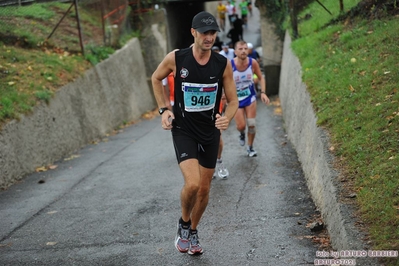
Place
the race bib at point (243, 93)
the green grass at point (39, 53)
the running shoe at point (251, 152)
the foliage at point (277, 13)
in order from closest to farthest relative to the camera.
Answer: the race bib at point (243, 93), the running shoe at point (251, 152), the green grass at point (39, 53), the foliage at point (277, 13)

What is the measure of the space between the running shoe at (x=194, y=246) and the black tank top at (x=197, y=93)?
3.06 ft

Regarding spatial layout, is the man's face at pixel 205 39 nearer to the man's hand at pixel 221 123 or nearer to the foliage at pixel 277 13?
the man's hand at pixel 221 123

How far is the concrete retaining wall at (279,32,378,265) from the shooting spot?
560cm

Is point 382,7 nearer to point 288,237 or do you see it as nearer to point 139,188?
point 139,188

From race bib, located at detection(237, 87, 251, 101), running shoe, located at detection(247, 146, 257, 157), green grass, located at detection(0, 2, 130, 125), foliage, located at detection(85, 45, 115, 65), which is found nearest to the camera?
race bib, located at detection(237, 87, 251, 101)

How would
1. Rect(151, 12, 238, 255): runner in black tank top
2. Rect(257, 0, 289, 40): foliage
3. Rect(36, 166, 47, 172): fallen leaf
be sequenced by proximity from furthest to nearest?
Answer: 1. Rect(257, 0, 289, 40): foliage
2. Rect(36, 166, 47, 172): fallen leaf
3. Rect(151, 12, 238, 255): runner in black tank top

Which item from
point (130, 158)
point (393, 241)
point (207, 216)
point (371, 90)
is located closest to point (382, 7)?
point (371, 90)

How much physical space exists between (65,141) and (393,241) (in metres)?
9.98

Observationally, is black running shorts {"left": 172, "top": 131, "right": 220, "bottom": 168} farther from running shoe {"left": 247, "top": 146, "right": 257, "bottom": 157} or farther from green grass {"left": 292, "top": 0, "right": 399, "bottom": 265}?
running shoe {"left": 247, "top": 146, "right": 257, "bottom": 157}

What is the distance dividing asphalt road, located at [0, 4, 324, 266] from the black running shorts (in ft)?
3.10

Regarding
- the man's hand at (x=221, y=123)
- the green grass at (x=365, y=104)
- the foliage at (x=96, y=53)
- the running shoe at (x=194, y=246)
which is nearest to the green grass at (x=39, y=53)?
the foliage at (x=96, y=53)

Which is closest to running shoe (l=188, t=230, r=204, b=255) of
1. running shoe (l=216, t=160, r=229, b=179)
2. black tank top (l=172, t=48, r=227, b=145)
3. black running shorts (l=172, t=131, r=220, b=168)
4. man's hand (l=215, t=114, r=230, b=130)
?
black running shorts (l=172, t=131, r=220, b=168)

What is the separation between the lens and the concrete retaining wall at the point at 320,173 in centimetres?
560

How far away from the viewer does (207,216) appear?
7.98 m
